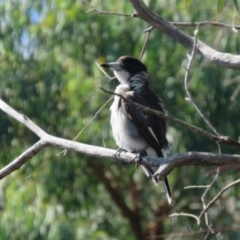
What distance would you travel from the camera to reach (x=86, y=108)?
816 cm

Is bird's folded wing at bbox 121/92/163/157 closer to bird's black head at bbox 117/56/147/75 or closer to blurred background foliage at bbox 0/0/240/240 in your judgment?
bird's black head at bbox 117/56/147/75

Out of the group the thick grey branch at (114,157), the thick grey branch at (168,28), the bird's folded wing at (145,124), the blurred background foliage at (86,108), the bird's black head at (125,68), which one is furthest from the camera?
the blurred background foliage at (86,108)

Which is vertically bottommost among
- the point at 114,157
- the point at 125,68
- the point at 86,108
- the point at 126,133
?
the point at 114,157

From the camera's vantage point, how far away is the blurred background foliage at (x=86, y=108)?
24.4 feet

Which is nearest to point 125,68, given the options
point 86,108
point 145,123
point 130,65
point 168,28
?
point 130,65

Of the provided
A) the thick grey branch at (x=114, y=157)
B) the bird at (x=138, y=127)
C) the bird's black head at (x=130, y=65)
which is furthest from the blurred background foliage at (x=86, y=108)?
the thick grey branch at (x=114, y=157)

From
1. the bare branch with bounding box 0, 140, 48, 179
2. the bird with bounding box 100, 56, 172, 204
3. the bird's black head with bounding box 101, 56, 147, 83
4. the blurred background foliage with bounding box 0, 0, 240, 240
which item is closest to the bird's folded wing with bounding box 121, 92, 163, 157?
the bird with bounding box 100, 56, 172, 204

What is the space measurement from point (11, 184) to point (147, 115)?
2.75m

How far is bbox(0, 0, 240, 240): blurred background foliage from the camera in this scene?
7438mm

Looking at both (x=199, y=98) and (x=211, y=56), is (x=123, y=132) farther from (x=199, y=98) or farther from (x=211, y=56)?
(x=199, y=98)

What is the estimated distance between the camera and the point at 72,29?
8078 millimetres

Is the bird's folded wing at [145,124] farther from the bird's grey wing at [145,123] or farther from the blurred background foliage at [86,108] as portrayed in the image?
the blurred background foliage at [86,108]

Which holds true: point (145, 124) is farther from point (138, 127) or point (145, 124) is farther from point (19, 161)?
point (19, 161)

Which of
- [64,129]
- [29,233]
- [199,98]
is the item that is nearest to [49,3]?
[64,129]
